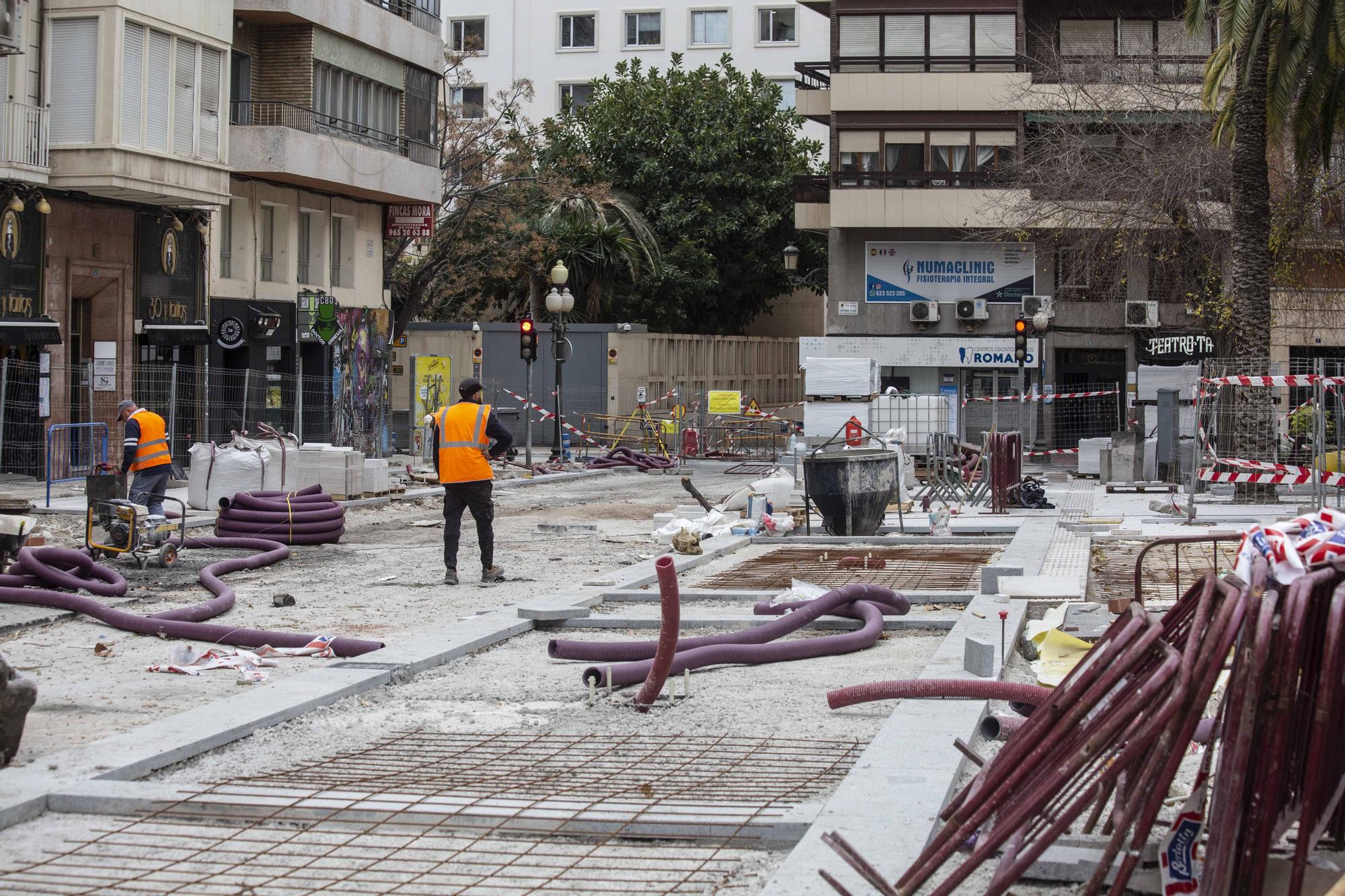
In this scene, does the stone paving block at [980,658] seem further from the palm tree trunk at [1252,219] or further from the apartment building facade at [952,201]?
the apartment building facade at [952,201]

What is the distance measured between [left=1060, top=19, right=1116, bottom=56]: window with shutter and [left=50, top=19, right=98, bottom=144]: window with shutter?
25.5m

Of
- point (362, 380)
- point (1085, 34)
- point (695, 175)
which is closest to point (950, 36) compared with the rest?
point (1085, 34)

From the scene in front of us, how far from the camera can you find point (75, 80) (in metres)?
25.8

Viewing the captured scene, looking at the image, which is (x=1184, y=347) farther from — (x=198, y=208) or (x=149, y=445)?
(x=149, y=445)

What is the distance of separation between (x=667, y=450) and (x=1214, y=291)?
41.5 ft

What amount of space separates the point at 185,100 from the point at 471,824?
24214 millimetres

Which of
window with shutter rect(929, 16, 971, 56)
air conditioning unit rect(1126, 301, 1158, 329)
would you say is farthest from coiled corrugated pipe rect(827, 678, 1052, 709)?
window with shutter rect(929, 16, 971, 56)

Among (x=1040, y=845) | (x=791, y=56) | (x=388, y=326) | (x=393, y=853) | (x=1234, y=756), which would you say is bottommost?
(x=393, y=853)

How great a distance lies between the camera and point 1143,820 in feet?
14.6

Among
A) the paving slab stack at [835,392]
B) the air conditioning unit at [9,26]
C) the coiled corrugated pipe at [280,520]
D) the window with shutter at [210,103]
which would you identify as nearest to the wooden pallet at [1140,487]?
the paving slab stack at [835,392]

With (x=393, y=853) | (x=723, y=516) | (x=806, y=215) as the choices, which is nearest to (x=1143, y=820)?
(x=393, y=853)

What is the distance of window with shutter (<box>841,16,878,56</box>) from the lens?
42.8 m

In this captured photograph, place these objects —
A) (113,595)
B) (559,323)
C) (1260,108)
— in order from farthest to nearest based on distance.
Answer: (559,323) → (1260,108) → (113,595)

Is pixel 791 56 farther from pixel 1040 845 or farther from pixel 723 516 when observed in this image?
pixel 1040 845
